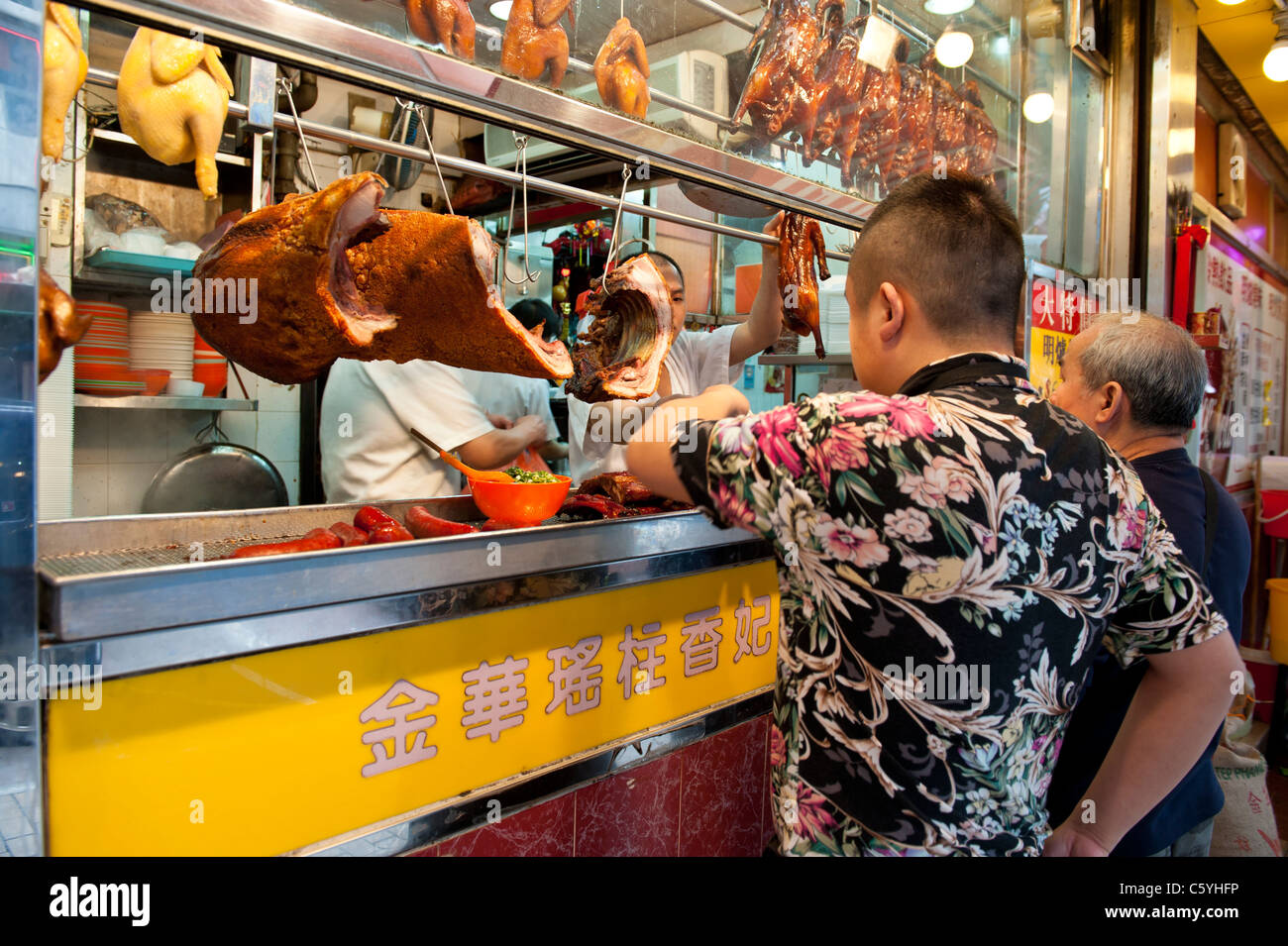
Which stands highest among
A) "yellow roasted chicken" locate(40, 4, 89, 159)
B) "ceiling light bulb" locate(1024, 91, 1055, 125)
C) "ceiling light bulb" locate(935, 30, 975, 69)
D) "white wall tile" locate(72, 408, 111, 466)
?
"ceiling light bulb" locate(935, 30, 975, 69)

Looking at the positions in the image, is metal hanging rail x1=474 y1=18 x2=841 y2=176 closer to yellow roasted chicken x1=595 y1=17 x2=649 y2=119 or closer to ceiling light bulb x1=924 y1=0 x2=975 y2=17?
yellow roasted chicken x1=595 y1=17 x2=649 y2=119

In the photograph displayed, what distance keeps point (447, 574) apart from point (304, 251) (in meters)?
0.77

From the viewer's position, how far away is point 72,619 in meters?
1.26

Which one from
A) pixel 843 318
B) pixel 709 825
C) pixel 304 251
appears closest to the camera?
pixel 304 251

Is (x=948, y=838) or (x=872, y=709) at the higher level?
(x=872, y=709)

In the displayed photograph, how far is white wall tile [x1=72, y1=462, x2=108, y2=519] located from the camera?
168 inches

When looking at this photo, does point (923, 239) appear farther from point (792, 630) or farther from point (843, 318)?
point (843, 318)

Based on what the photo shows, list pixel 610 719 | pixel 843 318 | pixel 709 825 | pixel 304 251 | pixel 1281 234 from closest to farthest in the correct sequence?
pixel 304 251
pixel 610 719
pixel 709 825
pixel 843 318
pixel 1281 234

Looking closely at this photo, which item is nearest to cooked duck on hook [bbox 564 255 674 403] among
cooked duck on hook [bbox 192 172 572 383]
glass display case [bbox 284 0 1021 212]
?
cooked duck on hook [bbox 192 172 572 383]

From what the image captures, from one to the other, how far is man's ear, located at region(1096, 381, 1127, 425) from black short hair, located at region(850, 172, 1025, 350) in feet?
3.21

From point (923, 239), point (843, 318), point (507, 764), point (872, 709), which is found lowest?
point (507, 764)

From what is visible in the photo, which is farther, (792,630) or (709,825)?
(709,825)

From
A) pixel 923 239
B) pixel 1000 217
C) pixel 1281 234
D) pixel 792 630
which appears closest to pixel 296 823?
pixel 792 630

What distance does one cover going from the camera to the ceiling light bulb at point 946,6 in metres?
4.16
